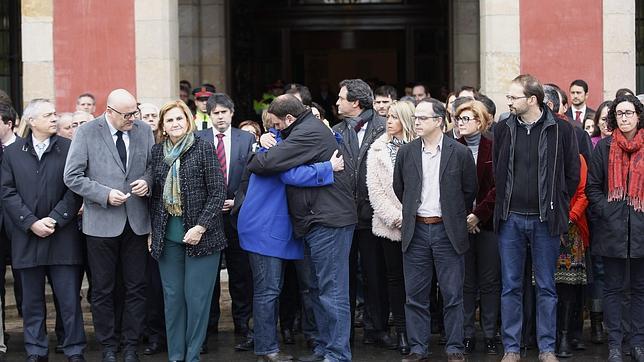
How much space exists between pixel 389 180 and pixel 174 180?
1657mm

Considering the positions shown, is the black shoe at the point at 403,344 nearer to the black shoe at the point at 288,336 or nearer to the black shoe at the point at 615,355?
the black shoe at the point at 288,336

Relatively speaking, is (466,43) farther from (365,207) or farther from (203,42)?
(365,207)

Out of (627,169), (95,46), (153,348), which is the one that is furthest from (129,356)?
(95,46)

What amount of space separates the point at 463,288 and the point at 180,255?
2.22m

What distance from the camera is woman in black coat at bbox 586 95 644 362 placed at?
8508 mm

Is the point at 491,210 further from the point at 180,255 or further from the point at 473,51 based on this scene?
the point at 473,51

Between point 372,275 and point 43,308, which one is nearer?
point 43,308

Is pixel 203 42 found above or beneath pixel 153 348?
above

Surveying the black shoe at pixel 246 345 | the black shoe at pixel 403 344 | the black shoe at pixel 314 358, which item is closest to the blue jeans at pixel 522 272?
the black shoe at pixel 403 344

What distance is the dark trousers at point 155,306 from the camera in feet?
30.3

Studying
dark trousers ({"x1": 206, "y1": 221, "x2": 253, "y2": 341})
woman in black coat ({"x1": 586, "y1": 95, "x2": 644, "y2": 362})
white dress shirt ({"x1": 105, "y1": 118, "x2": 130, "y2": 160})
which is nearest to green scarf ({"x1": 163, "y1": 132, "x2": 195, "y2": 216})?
white dress shirt ({"x1": 105, "y1": 118, "x2": 130, "y2": 160})

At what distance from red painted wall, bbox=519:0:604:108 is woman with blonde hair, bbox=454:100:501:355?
382 centimetres

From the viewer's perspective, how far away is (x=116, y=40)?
509 inches

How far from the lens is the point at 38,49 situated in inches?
512
